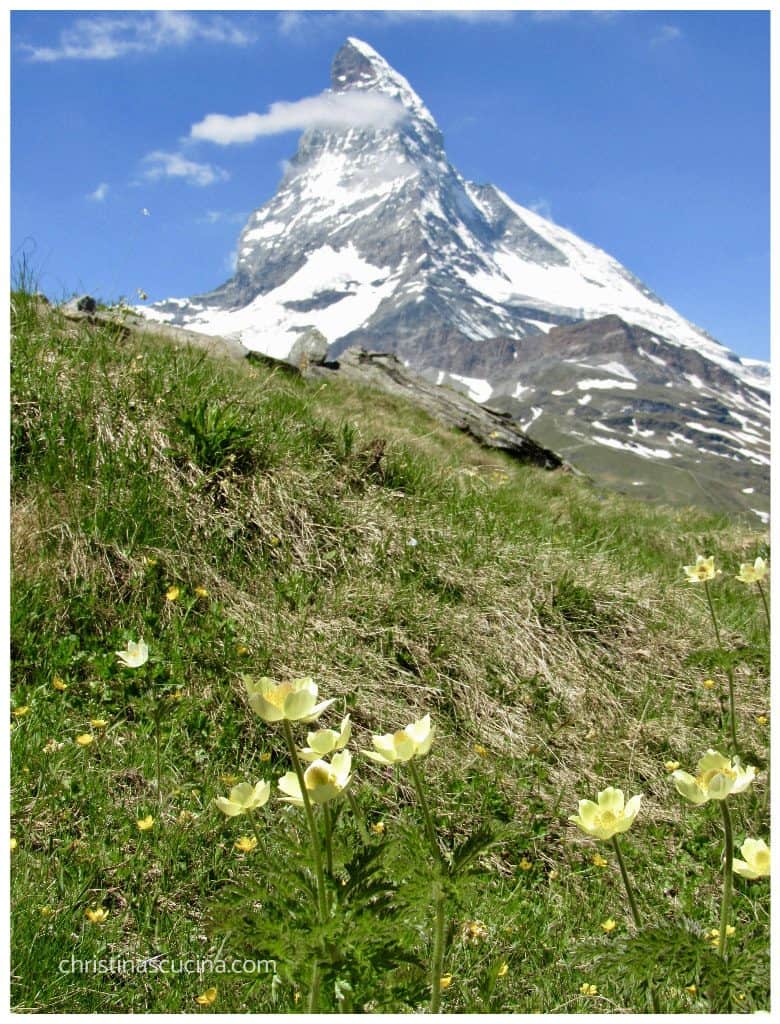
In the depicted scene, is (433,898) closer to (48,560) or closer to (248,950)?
(248,950)

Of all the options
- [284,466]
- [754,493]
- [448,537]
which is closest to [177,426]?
[284,466]

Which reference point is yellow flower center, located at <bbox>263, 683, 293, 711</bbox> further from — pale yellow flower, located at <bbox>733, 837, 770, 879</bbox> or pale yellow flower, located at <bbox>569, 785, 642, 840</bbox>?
pale yellow flower, located at <bbox>733, 837, 770, 879</bbox>

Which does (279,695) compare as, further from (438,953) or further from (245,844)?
(245,844)

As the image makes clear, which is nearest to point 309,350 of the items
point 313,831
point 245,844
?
point 245,844

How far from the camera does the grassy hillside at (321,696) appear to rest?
89.7 inches

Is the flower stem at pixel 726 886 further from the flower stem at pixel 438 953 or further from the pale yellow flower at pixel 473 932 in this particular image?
the pale yellow flower at pixel 473 932

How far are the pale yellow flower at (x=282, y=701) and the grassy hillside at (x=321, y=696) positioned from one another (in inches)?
14.1

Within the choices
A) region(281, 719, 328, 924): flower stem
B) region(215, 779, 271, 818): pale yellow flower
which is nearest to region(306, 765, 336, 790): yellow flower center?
region(281, 719, 328, 924): flower stem

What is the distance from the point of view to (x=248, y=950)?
2443 millimetres

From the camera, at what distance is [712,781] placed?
5.77ft

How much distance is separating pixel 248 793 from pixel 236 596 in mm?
2328

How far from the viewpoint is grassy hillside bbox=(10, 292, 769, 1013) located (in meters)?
2.28

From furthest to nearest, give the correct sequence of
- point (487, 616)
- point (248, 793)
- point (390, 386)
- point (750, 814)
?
point (390, 386), point (487, 616), point (750, 814), point (248, 793)

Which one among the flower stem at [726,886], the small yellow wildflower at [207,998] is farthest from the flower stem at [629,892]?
the small yellow wildflower at [207,998]
